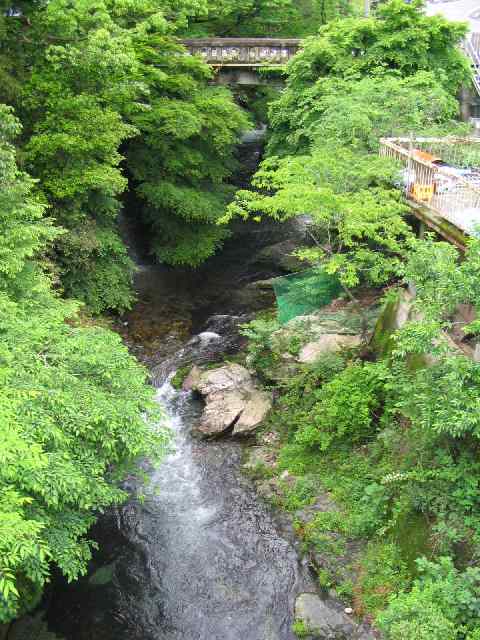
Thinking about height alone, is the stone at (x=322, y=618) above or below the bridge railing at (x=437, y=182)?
below

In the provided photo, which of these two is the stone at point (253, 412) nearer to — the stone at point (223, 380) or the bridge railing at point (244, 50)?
the stone at point (223, 380)

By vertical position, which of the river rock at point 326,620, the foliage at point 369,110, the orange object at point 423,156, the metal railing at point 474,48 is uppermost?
the metal railing at point 474,48

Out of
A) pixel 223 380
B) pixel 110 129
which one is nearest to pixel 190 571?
pixel 223 380

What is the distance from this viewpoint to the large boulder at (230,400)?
47.6 ft

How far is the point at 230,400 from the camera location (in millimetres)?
15070

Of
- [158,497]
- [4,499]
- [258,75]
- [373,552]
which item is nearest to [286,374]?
[158,497]

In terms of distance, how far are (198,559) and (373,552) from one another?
3.31 meters

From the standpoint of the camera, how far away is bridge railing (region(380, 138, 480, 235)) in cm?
1249

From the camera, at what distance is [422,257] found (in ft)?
33.1

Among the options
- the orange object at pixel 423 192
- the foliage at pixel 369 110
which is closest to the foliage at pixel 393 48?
the foliage at pixel 369 110

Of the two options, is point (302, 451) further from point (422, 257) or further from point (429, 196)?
point (429, 196)

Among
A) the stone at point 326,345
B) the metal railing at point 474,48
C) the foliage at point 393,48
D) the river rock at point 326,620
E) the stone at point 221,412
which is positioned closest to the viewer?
the river rock at point 326,620

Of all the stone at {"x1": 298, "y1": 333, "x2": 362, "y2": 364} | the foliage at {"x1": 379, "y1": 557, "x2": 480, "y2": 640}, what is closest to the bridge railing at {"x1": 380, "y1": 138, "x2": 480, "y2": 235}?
the stone at {"x1": 298, "y1": 333, "x2": 362, "y2": 364}

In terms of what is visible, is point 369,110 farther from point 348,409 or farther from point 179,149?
point 348,409
